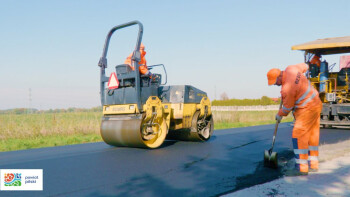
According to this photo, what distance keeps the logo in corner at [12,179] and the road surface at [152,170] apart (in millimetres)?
356

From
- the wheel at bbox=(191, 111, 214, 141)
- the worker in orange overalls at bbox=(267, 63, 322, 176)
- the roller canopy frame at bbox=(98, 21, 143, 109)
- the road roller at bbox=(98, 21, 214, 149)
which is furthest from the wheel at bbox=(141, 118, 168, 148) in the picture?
the worker in orange overalls at bbox=(267, 63, 322, 176)

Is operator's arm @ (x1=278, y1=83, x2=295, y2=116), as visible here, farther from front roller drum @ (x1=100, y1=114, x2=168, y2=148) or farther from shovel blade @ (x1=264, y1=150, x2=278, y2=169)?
front roller drum @ (x1=100, y1=114, x2=168, y2=148)

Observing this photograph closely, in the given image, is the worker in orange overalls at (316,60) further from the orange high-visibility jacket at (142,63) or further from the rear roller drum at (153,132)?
the orange high-visibility jacket at (142,63)

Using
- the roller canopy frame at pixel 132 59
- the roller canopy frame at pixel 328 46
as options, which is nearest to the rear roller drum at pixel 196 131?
the roller canopy frame at pixel 132 59

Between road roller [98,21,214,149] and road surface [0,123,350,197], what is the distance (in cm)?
35

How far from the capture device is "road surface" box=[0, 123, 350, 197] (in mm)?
3689

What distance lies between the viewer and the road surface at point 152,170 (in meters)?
3.69

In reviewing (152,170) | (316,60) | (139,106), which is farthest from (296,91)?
(316,60)

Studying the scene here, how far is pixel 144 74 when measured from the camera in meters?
6.47

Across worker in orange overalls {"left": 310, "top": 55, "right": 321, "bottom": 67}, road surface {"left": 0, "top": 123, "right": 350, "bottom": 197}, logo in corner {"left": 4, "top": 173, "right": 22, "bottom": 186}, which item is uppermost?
worker in orange overalls {"left": 310, "top": 55, "right": 321, "bottom": 67}

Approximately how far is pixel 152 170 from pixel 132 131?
1660 mm

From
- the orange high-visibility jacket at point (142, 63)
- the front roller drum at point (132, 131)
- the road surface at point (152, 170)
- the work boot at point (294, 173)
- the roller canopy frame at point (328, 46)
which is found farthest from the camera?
the roller canopy frame at point (328, 46)

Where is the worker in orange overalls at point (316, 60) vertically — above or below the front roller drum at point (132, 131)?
above

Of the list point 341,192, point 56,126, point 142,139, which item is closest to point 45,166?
point 142,139
